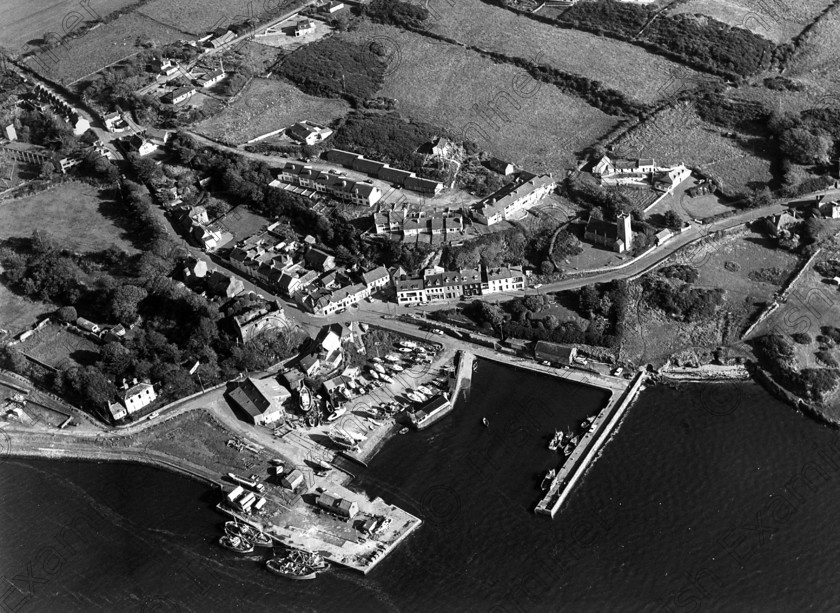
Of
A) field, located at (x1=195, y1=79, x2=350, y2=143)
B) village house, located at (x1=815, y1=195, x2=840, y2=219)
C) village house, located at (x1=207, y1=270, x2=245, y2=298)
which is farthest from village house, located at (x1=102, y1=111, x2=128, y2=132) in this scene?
village house, located at (x1=815, y1=195, x2=840, y2=219)

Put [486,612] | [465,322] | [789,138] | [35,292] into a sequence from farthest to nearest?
1. [789,138]
2. [35,292]
3. [465,322]
4. [486,612]

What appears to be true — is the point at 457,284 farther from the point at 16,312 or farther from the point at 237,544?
the point at 16,312

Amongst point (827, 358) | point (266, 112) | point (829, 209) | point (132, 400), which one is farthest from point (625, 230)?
point (266, 112)

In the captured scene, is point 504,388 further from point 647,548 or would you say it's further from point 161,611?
point 161,611

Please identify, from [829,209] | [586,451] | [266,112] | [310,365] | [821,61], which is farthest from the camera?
[821,61]

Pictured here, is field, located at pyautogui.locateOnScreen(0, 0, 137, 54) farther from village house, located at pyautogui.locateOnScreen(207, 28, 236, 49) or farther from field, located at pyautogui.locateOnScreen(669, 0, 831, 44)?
field, located at pyautogui.locateOnScreen(669, 0, 831, 44)

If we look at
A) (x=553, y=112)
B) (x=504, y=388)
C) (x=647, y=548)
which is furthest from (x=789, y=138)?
(x=647, y=548)

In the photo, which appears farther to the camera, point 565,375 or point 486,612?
point 565,375

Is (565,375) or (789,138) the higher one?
(789,138)
